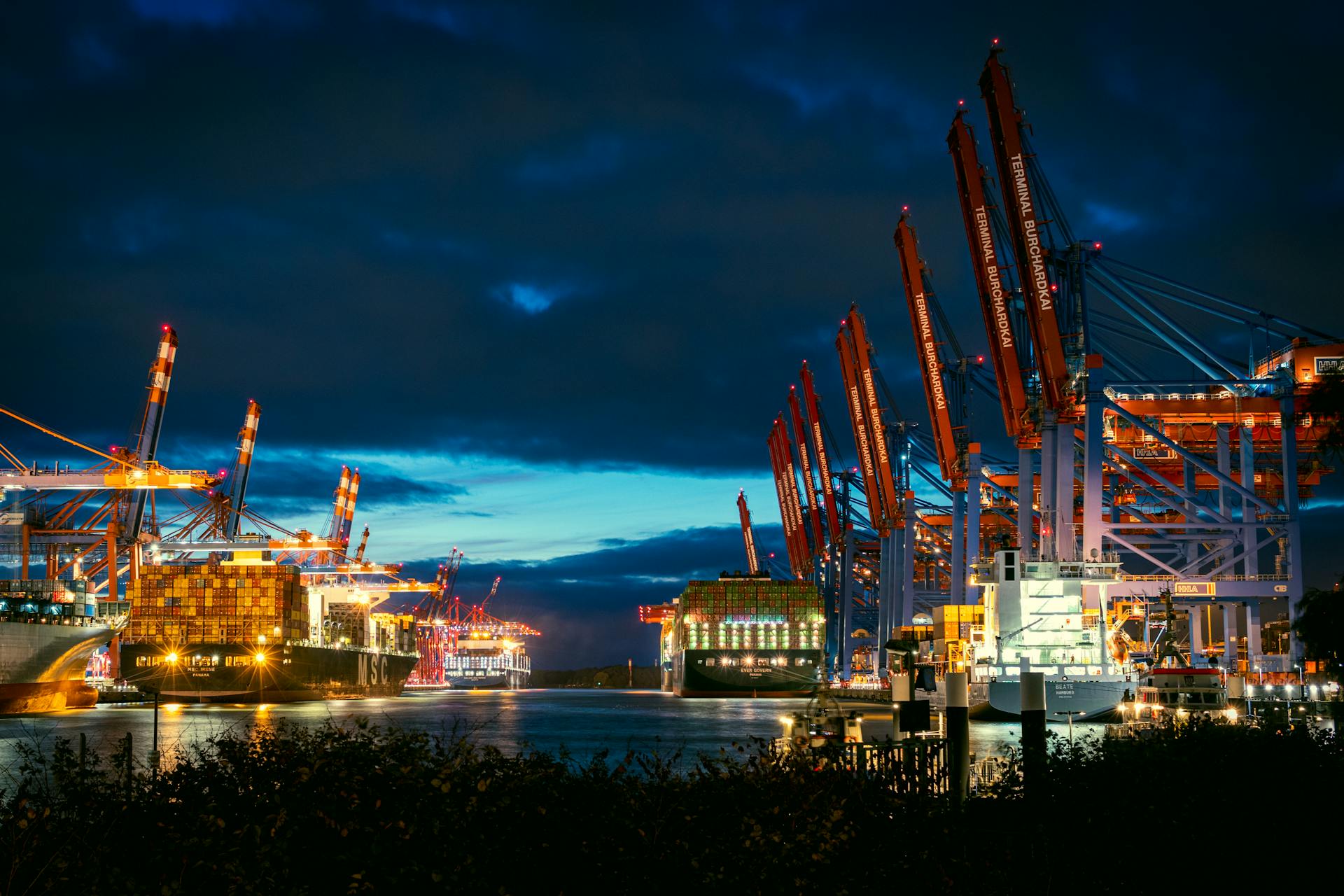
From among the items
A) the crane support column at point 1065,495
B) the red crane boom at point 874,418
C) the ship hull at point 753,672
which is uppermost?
the red crane boom at point 874,418

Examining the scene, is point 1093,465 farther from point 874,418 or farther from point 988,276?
point 874,418

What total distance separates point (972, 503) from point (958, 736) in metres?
73.7

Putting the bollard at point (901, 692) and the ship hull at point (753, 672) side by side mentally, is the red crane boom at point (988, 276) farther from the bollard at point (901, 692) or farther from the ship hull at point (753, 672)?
the ship hull at point (753, 672)

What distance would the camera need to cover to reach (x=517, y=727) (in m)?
79.1

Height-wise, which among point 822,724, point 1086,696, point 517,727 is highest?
point 822,724

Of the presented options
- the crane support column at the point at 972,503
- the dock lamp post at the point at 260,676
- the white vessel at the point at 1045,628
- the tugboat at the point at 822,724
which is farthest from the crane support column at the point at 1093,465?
the dock lamp post at the point at 260,676

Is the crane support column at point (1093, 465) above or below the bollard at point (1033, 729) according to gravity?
above

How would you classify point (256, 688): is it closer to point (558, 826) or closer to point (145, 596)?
point (145, 596)

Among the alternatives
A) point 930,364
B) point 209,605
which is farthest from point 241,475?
point 930,364

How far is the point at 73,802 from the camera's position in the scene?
50.3 feet

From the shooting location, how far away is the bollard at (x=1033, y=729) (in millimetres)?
19234

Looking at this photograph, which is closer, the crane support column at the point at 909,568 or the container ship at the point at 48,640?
the container ship at the point at 48,640

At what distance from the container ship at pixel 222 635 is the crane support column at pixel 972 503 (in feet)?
218

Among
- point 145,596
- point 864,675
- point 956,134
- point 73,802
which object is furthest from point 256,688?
point 73,802
